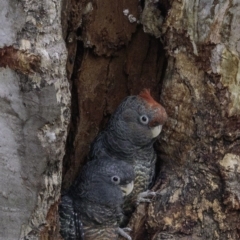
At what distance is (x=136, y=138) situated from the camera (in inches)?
89.0

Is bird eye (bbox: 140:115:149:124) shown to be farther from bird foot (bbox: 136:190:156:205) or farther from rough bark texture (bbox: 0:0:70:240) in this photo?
rough bark texture (bbox: 0:0:70:240)

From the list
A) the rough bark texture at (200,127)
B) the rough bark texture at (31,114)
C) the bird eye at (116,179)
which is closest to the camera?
the rough bark texture at (31,114)

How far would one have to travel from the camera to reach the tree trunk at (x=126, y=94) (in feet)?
5.98

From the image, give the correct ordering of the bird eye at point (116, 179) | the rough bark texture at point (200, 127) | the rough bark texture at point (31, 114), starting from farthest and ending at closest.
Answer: the bird eye at point (116, 179) < the rough bark texture at point (200, 127) < the rough bark texture at point (31, 114)

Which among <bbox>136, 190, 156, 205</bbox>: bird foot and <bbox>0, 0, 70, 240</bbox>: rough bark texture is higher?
<bbox>0, 0, 70, 240</bbox>: rough bark texture

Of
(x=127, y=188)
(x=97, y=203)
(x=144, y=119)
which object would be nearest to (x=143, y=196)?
(x=127, y=188)

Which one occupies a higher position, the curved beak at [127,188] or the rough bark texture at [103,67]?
the rough bark texture at [103,67]

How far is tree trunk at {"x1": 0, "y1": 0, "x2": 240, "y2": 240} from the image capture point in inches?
71.8

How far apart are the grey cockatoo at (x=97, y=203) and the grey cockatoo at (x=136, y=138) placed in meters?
0.06

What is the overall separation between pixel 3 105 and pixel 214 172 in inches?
34.6

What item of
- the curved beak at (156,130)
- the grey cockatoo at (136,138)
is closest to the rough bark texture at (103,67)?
the grey cockatoo at (136,138)

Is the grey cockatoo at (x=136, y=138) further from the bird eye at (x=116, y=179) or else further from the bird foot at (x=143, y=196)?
the bird eye at (x=116, y=179)

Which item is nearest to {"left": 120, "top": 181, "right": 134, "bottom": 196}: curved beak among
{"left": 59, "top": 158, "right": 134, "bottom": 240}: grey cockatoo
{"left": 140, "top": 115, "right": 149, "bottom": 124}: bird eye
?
{"left": 59, "top": 158, "right": 134, "bottom": 240}: grey cockatoo

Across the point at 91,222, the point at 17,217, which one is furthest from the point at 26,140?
the point at 91,222
